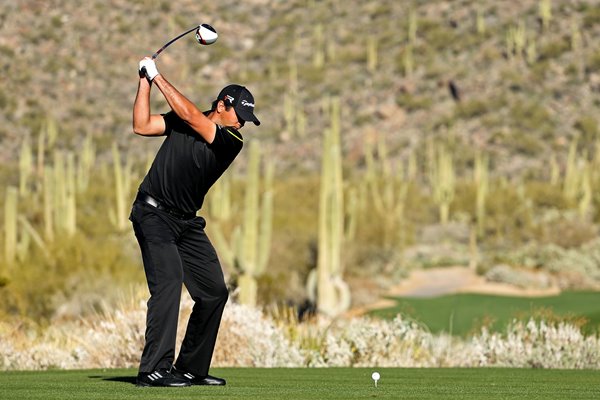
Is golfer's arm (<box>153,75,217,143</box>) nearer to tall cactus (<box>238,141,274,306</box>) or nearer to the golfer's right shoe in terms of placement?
the golfer's right shoe

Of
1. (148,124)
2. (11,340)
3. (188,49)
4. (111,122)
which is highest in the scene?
(188,49)

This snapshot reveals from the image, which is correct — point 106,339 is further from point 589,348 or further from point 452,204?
point 452,204

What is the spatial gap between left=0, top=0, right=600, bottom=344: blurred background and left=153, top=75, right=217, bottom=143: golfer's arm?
64.7 feet

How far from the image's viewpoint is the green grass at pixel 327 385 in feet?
22.4

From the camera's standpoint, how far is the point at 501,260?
119 feet

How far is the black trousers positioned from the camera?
23.3ft

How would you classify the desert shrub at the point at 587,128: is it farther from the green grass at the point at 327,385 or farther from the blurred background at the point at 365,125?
the green grass at the point at 327,385

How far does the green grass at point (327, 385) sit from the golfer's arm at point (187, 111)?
154cm

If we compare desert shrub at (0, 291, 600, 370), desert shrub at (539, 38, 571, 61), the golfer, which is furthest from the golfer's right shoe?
desert shrub at (539, 38, 571, 61)

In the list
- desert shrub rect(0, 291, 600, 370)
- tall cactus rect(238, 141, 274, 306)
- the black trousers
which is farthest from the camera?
tall cactus rect(238, 141, 274, 306)

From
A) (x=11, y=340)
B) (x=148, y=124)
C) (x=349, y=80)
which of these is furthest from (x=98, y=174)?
(x=148, y=124)

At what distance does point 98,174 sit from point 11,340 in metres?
38.9

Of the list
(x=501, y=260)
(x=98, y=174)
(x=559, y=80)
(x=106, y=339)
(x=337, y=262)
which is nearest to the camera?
(x=106, y=339)

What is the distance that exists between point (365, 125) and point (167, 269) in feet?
183
